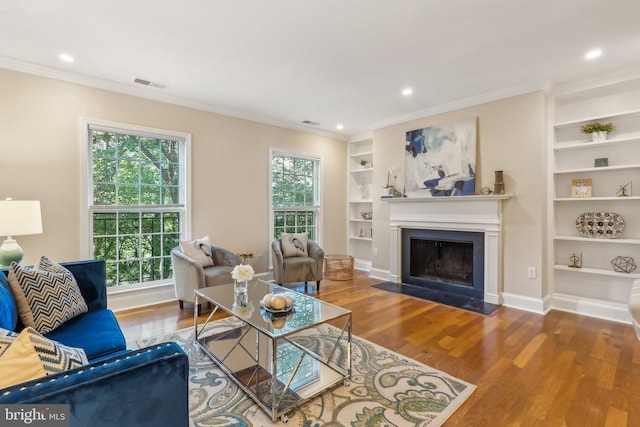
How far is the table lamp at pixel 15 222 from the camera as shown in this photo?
8.23ft

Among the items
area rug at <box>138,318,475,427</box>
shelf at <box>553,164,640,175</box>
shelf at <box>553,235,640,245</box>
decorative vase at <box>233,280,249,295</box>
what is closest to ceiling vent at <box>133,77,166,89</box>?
decorative vase at <box>233,280,249,295</box>

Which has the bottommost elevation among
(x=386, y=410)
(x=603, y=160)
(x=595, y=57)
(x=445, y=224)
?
(x=386, y=410)

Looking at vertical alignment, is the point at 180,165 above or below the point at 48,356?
above

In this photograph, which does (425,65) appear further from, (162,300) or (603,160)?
(162,300)

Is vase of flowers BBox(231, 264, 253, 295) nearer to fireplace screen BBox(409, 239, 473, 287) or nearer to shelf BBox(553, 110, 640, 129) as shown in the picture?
fireplace screen BBox(409, 239, 473, 287)

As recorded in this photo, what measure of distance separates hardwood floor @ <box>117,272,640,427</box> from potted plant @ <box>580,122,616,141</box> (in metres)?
2.01

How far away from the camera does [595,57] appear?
2.93m

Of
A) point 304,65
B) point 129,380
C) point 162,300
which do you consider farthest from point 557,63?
point 162,300

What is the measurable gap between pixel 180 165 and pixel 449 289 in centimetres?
408

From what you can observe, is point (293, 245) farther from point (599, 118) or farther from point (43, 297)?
point (599, 118)

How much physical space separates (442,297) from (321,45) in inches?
132

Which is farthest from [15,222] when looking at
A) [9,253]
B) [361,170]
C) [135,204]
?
[361,170]

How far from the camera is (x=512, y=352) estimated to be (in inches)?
102

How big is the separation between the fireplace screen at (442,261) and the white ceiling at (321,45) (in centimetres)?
206
